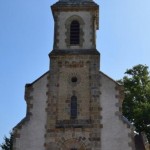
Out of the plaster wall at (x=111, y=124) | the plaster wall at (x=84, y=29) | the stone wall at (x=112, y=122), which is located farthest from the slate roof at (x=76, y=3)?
the plaster wall at (x=111, y=124)

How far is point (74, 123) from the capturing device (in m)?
19.1

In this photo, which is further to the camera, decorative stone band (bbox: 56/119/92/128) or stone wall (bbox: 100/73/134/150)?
decorative stone band (bbox: 56/119/92/128)

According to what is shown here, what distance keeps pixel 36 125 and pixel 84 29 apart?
7.04 meters

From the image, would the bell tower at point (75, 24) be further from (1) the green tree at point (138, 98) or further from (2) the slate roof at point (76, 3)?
(1) the green tree at point (138, 98)

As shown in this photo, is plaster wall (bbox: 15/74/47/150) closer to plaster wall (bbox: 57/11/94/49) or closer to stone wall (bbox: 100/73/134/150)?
plaster wall (bbox: 57/11/94/49)

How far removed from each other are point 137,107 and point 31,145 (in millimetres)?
13162

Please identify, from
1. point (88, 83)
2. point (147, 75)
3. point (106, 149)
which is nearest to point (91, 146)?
point (106, 149)

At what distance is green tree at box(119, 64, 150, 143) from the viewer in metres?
28.7

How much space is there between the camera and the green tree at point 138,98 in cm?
2869

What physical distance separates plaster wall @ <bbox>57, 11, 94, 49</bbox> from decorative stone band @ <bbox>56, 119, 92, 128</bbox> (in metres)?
4.93

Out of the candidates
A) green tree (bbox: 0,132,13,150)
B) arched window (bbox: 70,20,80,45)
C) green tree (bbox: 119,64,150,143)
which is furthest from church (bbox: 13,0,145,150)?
green tree (bbox: 0,132,13,150)

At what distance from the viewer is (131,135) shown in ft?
60.5

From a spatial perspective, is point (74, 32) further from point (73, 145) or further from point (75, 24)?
point (73, 145)

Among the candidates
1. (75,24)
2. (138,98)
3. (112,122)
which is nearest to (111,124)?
(112,122)
